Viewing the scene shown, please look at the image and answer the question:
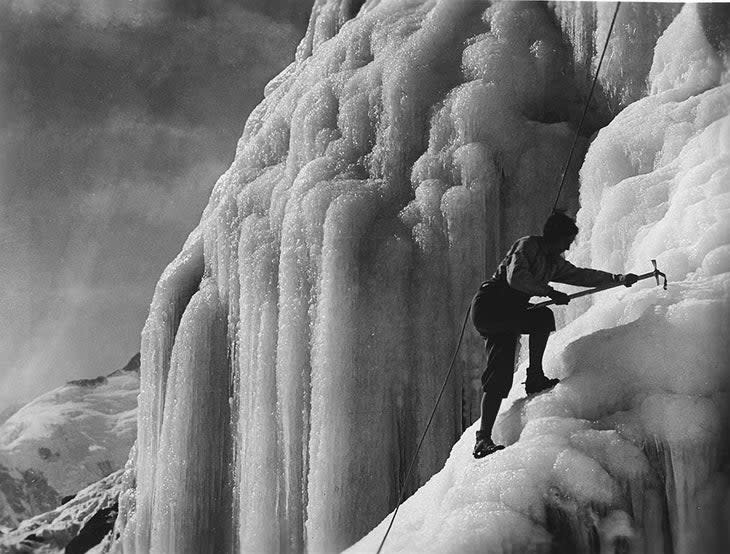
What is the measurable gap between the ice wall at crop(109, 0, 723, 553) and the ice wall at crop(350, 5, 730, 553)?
1.26 meters

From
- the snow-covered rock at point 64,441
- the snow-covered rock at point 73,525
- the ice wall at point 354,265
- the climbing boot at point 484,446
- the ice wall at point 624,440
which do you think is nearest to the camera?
the ice wall at point 624,440

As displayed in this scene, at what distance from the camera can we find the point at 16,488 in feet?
18.5

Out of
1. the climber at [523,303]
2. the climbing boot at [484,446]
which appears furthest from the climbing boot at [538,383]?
the climbing boot at [484,446]

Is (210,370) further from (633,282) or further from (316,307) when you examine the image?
(633,282)

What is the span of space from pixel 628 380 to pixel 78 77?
2.50 metres

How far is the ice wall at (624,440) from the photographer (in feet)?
7.38

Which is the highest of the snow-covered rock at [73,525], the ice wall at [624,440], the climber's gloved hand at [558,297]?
the climber's gloved hand at [558,297]

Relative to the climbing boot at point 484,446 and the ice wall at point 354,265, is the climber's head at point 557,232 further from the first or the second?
the ice wall at point 354,265

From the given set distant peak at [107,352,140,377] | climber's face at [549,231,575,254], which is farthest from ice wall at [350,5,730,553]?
distant peak at [107,352,140,377]

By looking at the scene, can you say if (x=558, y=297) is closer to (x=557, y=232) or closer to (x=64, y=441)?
(x=557, y=232)

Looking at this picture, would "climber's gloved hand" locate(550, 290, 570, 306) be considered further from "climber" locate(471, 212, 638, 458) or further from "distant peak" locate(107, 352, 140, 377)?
"distant peak" locate(107, 352, 140, 377)

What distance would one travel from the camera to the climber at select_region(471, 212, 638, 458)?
7.91ft

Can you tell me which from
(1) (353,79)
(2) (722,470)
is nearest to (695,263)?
(2) (722,470)

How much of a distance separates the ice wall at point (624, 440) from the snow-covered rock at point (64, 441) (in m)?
2.66
